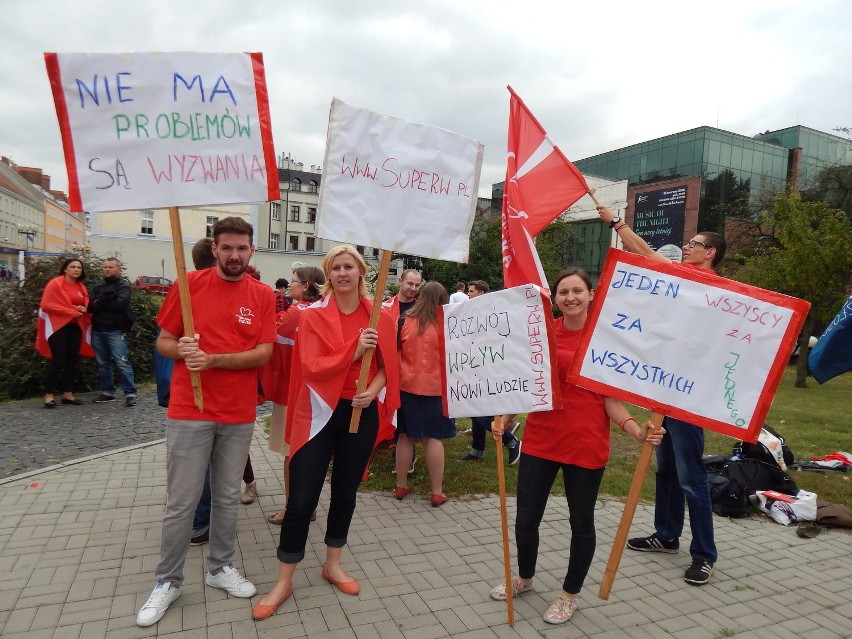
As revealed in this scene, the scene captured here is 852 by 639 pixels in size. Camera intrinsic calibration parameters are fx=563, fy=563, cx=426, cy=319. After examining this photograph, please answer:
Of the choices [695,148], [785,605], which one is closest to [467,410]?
[785,605]

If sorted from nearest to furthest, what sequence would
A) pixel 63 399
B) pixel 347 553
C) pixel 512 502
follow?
1. pixel 347 553
2. pixel 512 502
3. pixel 63 399

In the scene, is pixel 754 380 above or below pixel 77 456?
above

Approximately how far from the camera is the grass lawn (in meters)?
5.52

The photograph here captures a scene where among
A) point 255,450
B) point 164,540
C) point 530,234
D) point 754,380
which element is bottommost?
point 255,450

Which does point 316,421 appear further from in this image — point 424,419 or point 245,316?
point 424,419

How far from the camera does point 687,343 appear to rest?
2979mm

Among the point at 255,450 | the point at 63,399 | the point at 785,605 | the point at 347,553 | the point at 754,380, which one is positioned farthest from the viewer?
the point at 63,399

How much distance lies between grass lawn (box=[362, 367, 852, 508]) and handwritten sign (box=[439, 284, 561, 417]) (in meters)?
2.17

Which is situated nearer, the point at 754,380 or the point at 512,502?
the point at 754,380

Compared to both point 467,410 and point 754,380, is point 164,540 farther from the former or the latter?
point 754,380

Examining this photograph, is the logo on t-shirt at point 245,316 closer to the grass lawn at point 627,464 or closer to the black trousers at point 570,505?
the black trousers at point 570,505

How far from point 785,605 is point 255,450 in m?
5.08

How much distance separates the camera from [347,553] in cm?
397

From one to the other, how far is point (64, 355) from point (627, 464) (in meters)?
7.71
